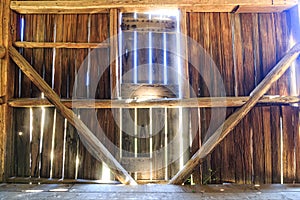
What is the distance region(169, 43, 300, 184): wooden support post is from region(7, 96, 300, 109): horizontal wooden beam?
10 cm

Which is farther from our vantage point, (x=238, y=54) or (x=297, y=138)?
(x=238, y=54)

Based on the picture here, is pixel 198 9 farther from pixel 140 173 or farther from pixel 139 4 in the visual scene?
pixel 140 173

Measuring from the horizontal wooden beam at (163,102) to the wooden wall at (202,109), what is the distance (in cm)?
10

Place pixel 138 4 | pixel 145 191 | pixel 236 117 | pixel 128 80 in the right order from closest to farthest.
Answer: pixel 145 191 → pixel 236 117 → pixel 138 4 → pixel 128 80

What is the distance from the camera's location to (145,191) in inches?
100

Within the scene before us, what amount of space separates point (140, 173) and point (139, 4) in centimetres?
209

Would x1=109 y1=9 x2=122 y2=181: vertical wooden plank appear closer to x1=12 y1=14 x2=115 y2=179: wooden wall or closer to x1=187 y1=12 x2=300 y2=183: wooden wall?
x1=12 y1=14 x2=115 y2=179: wooden wall

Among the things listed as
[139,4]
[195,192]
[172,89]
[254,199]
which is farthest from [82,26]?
[254,199]

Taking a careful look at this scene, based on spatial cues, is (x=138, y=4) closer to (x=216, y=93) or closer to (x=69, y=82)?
(x=69, y=82)

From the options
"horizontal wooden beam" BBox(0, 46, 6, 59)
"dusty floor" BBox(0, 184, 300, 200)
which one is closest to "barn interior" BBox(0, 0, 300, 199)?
"horizontal wooden beam" BBox(0, 46, 6, 59)

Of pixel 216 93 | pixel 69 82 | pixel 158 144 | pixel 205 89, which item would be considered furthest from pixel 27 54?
pixel 216 93

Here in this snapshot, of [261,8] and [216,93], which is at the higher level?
[261,8]

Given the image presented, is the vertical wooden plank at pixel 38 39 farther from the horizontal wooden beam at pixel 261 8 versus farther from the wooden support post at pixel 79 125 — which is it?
the horizontal wooden beam at pixel 261 8

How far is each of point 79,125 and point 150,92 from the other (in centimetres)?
96
